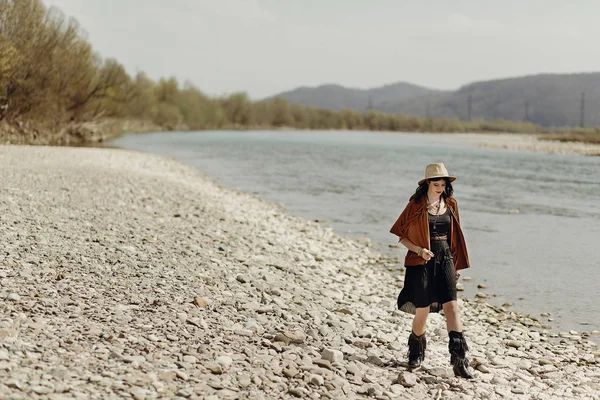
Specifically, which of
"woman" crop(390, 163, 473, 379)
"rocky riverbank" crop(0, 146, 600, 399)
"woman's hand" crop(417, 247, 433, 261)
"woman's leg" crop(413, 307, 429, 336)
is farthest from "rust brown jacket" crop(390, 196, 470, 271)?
"rocky riverbank" crop(0, 146, 600, 399)

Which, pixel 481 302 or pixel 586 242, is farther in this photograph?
pixel 586 242

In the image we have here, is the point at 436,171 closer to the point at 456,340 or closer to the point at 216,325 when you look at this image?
the point at 456,340

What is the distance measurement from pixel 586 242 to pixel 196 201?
1250cm

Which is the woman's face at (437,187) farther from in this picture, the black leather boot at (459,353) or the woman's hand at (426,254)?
the black leather boot at (459,353)

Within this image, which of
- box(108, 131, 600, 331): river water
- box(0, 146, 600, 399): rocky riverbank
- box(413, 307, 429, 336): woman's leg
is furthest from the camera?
box(108, 131, 600, 331): river water

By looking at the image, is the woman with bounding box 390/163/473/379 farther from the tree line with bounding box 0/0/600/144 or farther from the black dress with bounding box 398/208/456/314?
the tree line with bounding box 0/0/600/144

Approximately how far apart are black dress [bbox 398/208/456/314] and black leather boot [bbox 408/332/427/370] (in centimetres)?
47

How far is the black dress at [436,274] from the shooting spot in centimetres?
659

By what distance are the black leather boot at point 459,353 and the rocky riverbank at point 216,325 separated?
11 centimetres

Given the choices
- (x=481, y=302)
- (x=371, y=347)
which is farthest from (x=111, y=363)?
(x=481, y=302)

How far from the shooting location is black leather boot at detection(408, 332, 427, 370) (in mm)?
6855

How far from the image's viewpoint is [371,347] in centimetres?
755

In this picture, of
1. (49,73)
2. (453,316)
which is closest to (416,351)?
(453,316)

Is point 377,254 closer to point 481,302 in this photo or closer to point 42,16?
point 481,302
